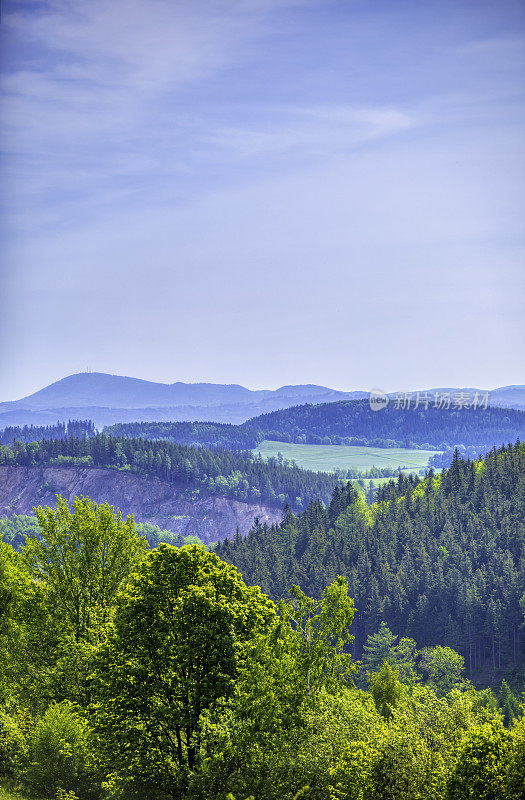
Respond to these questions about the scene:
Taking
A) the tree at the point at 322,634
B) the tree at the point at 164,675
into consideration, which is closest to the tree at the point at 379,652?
the tree at the point at 322,634

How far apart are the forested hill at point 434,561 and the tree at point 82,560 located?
106 metres

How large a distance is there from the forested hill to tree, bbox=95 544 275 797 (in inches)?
4566

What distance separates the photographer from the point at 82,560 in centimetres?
4281

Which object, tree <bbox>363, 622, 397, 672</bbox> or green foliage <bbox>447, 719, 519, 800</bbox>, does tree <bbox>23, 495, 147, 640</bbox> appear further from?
tree <bbox>363, 622, 397, 672</bbox>

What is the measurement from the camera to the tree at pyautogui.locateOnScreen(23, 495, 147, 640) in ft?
140

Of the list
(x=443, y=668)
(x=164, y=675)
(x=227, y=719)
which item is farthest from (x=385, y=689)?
(x=443, y=668)

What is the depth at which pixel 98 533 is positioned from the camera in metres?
42.8

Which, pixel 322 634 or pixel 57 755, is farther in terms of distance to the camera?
pixel 57 755

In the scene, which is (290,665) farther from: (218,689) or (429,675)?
(429,675)

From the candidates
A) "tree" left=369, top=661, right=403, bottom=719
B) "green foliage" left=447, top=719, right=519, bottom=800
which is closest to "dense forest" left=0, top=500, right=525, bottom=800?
"green foliage" left=447, top=719, right=519, bottom=800

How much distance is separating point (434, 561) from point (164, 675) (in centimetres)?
14026

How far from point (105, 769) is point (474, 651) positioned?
122 m

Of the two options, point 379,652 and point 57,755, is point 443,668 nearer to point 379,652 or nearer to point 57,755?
point 379,652

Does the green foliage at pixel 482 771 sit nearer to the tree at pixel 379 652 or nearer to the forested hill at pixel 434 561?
the tree at pixel 379 652
